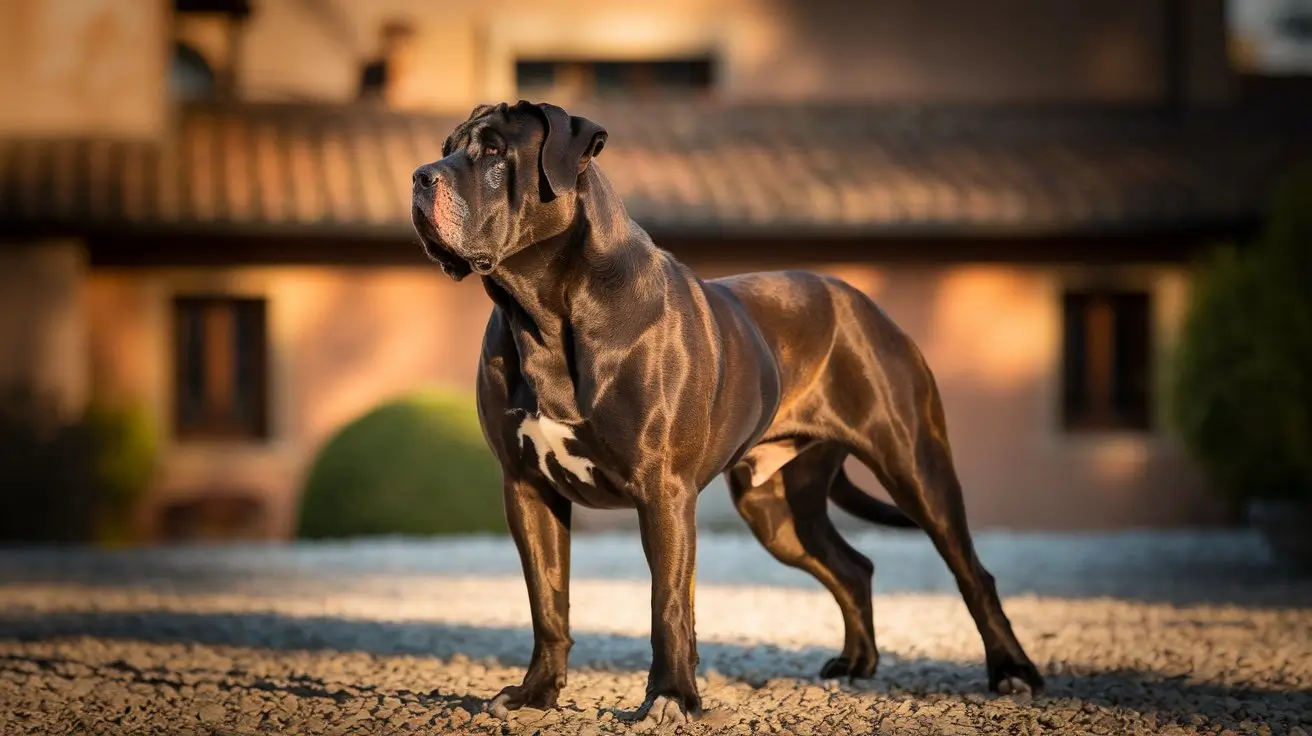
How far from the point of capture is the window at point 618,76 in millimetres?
18859

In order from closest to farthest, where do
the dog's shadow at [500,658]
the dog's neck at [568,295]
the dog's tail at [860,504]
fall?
the dog's neck at [568,295]
the dog's shadow at [500,658]
the dog's tail at [860,504]

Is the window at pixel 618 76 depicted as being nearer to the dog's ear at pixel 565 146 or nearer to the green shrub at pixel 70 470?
the green shrub at pixel 70 470

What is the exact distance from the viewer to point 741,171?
55.0ft

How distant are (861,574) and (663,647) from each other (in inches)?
66.8

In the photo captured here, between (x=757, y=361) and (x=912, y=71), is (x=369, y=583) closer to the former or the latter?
(x=757, y=361)

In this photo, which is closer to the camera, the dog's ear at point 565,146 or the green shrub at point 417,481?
the dog's ear at point 565,146

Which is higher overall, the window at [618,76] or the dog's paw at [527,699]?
the window at [618,76]

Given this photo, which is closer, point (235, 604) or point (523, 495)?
point (523, 495)

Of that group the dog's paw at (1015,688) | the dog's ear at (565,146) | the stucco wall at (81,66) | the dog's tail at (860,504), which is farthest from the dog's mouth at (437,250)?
the stucco wall at (81,66)

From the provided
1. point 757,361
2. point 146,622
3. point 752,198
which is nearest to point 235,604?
point 146,622

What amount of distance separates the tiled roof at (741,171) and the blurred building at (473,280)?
34mm

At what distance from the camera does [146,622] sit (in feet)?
31.2

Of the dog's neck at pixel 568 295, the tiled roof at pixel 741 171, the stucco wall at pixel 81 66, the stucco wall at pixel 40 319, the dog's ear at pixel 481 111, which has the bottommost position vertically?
the dog's neck at pixel 568 295

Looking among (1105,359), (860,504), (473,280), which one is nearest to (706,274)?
(473,280)
